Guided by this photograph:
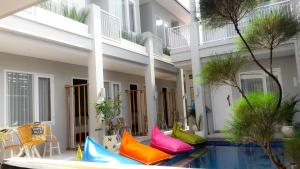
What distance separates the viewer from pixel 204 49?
10.5 meters

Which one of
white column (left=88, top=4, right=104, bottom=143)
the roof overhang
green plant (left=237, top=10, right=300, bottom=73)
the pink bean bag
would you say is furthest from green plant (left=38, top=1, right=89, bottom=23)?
green plant (left=237, top=10, right=300, bottom=73)

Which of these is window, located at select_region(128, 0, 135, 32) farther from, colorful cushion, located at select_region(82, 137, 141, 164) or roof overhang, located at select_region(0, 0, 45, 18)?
roof overhang, located at select_region(0, 0, 45, 18)

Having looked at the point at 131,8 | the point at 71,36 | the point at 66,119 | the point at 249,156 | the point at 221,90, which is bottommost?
the point at 249,156

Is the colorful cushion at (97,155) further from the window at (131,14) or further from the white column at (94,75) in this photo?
the window at (131,14)

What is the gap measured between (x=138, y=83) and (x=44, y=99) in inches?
233

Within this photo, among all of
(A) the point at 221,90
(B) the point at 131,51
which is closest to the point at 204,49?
(A) the point at 221,90

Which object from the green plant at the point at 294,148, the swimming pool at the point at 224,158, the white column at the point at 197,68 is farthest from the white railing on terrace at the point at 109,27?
the green plant at the point at 294,148

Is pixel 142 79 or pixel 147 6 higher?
pixel 147 6

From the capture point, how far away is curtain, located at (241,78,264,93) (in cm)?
1059

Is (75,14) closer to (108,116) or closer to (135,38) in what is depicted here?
(108,116)

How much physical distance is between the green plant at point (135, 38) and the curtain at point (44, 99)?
11.6ft

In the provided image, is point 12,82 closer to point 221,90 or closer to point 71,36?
point 71,36

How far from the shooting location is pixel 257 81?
34.9 feet

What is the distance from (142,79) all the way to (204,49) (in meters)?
4.56
